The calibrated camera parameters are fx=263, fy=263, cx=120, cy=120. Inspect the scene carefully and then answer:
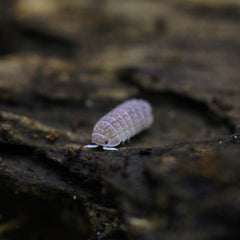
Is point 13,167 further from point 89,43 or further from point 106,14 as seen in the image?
point 106,14

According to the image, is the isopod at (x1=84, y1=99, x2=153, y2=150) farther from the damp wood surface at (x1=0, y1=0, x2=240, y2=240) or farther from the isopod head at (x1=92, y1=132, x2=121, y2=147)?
the damp wood surface at (x1=0, y1=0, x2=240, y2=240)

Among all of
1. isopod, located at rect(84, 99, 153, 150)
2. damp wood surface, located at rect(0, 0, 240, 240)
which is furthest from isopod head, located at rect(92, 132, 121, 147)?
damp wood surface, located at rect(0, 0, 240, 240)

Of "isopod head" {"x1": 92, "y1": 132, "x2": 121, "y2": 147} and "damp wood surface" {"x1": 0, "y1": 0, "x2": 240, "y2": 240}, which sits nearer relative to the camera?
"damp wood surface" {"x1": 0, "y1": 0, "x2": 240, "y2": 240}

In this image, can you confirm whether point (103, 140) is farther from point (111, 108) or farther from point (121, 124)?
point (111, 108)

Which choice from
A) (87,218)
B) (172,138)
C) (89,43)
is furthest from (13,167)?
(89,43)

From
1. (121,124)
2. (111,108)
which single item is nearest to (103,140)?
(121,124)

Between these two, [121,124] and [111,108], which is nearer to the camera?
[121,124]
